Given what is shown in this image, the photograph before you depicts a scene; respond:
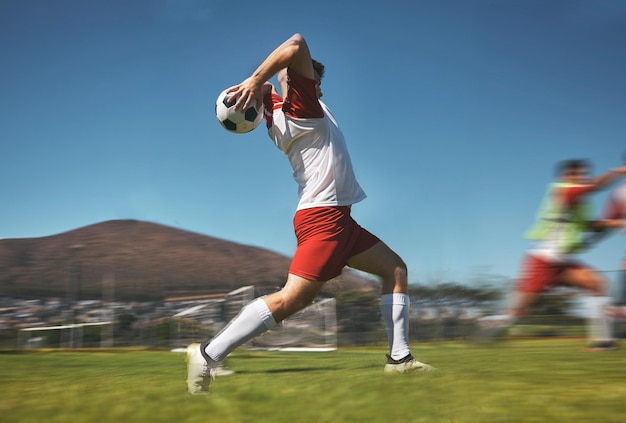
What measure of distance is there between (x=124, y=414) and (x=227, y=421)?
1.19ft

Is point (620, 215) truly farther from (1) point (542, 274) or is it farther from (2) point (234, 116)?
(2) point (234, 116)

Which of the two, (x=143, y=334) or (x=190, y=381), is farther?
(x=143, y=334)

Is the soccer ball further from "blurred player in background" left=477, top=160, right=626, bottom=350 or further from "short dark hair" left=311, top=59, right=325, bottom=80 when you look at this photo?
"blurred player in background" left=477, top=160, right=626, bottom=350

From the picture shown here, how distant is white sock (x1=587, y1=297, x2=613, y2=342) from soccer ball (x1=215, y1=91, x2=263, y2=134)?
366 centimetres

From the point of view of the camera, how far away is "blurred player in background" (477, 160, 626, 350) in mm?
4684

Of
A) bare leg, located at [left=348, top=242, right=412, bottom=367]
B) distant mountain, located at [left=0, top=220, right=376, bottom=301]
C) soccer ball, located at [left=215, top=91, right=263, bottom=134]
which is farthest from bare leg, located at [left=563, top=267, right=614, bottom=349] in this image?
distant mountain, located at [left=0, top=220, right=376, bottom=301]

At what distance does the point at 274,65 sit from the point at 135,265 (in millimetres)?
22133

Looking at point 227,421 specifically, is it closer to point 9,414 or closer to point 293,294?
Result: point 9,414

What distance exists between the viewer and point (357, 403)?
1.76m

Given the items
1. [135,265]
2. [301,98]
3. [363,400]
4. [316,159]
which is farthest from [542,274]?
[135,265]

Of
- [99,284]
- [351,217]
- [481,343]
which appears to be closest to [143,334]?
[99,284]

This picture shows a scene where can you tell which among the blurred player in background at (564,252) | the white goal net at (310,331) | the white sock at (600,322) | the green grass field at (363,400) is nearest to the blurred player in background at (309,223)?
the green grass field at (363,400)

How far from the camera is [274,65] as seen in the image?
243 cm

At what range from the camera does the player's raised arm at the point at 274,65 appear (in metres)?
2.44
